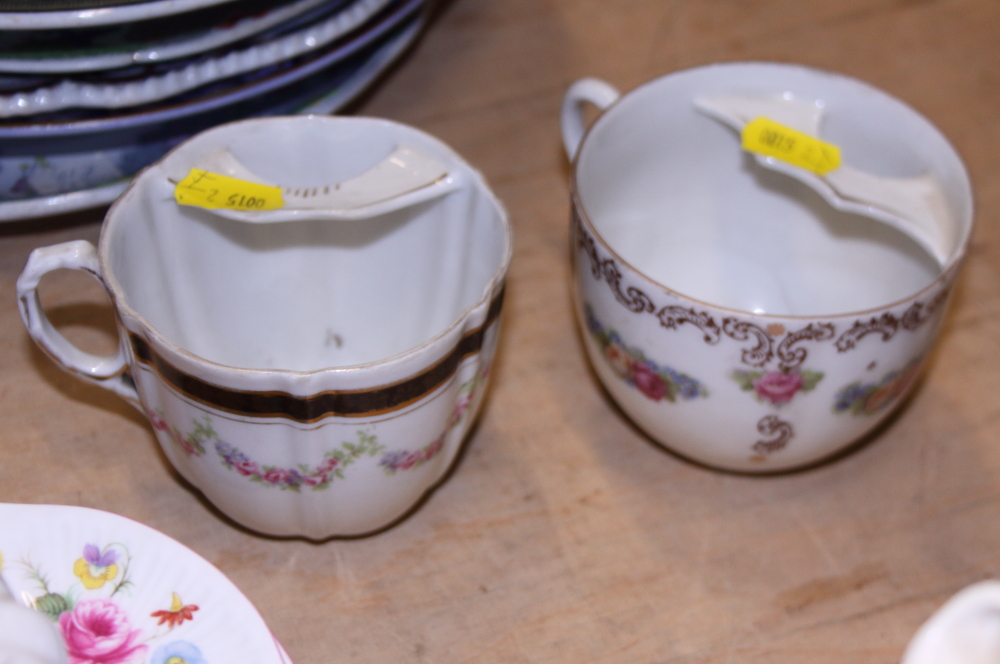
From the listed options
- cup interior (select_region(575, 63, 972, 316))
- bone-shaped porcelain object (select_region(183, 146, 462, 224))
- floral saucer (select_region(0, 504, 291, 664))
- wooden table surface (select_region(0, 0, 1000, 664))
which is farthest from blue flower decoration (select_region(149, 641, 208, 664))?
cup interior (select_region(575, 63, 972, 316))

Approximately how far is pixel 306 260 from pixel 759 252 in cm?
30

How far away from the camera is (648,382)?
1.61 ft

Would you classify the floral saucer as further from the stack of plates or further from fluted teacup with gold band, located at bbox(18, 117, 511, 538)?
the stack of plates

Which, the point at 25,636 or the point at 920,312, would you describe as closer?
the point at 25,636

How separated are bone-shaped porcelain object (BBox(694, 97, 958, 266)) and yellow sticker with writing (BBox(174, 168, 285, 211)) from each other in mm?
274

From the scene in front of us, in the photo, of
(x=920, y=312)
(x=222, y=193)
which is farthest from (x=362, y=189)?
(x=920, y=312)

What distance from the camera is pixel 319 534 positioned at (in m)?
0.48

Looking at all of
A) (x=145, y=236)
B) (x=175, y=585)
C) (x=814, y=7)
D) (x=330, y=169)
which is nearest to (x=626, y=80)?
(x=814, y=7)

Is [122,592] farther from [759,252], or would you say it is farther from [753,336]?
[759,252]

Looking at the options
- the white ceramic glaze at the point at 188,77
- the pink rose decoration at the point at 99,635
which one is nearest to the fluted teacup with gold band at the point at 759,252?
the white ceramic glaze at the point at 188,77

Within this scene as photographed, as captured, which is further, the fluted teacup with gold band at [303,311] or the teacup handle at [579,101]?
the teacup handle at [579,101]

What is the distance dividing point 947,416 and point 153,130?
49 centimetres

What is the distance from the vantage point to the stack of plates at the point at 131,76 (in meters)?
0.48

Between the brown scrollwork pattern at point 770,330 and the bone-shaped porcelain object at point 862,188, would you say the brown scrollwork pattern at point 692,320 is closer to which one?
the brown scrollwork pattern at point 770,330
